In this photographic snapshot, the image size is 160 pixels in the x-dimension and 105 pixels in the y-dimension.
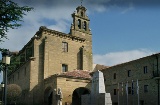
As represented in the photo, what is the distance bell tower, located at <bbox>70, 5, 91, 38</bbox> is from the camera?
46438 mm

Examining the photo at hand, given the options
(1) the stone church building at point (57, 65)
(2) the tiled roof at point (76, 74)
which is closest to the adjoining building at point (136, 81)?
(2) the tiled roof at point (76, 74)

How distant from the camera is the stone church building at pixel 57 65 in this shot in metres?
35.9

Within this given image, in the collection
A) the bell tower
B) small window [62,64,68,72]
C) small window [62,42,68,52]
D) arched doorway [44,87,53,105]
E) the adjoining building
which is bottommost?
arched doorway [44,87,53,105]

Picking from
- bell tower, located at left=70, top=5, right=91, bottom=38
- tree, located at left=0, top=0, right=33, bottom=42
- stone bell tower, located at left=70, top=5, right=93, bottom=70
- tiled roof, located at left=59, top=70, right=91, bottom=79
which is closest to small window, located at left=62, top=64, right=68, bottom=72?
stone bell tower, located at left=70, top=5, right=93, bottom=70

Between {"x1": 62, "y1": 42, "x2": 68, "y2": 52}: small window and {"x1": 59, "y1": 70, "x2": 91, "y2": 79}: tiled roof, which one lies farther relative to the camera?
{"x1": 62, "y1": 42, "x2": 68, "y2": 52}: small window

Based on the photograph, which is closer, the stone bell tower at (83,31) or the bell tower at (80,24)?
the stone bell tower at (83,31)

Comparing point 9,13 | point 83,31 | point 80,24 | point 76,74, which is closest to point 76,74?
point 76,74

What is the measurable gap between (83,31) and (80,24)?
4.76ft

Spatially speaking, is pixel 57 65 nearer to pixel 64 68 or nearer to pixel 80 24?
pixel 64 68

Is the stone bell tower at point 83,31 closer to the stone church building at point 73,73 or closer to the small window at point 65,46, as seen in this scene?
the stone church building at point 73,73

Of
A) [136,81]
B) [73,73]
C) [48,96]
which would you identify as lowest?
[48,96]

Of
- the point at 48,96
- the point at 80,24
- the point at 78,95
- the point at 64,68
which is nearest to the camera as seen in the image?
the point at 48,96

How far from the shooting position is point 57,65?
41562mm

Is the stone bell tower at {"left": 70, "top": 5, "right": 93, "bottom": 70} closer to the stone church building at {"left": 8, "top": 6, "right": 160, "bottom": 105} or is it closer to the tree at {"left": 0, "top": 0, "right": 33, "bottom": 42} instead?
the stone church building at {"left": 8, "top": 6, "right": 160, "bottom": 105}
